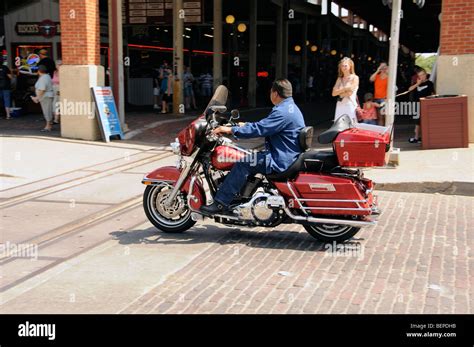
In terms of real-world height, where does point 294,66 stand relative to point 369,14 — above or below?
below

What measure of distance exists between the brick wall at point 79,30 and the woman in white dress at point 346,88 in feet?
20.9

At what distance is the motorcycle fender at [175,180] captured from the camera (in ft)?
20.9

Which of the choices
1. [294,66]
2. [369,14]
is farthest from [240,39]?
[369,14]

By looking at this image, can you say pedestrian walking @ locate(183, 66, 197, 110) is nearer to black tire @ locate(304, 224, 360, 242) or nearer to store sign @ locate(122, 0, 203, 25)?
store sign @ locate(122, 0, 203, 25)

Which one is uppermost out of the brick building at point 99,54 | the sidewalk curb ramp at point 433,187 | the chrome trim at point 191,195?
the brick building at point 99,54

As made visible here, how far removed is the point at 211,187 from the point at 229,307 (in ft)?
7.11

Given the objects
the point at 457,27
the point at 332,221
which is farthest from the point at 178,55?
the point at 332,221

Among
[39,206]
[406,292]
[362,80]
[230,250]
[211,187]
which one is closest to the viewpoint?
[406,292]

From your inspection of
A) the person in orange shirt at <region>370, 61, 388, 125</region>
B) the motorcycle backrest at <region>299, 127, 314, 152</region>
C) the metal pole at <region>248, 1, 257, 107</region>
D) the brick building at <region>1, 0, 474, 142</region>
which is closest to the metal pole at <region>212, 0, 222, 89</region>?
the metal pole at <region>248, 1, 257, 107</region>

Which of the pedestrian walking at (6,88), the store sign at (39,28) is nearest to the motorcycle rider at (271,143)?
the pedestrian walking at (6,88)

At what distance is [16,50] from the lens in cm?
2431

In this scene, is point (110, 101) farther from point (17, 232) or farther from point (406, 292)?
point (406, 292)

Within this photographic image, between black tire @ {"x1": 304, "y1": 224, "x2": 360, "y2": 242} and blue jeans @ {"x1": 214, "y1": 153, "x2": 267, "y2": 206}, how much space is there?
2.66 feet

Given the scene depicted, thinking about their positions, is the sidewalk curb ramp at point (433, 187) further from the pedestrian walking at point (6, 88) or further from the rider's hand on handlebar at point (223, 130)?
the pedestrian walking at point (6, 88)
